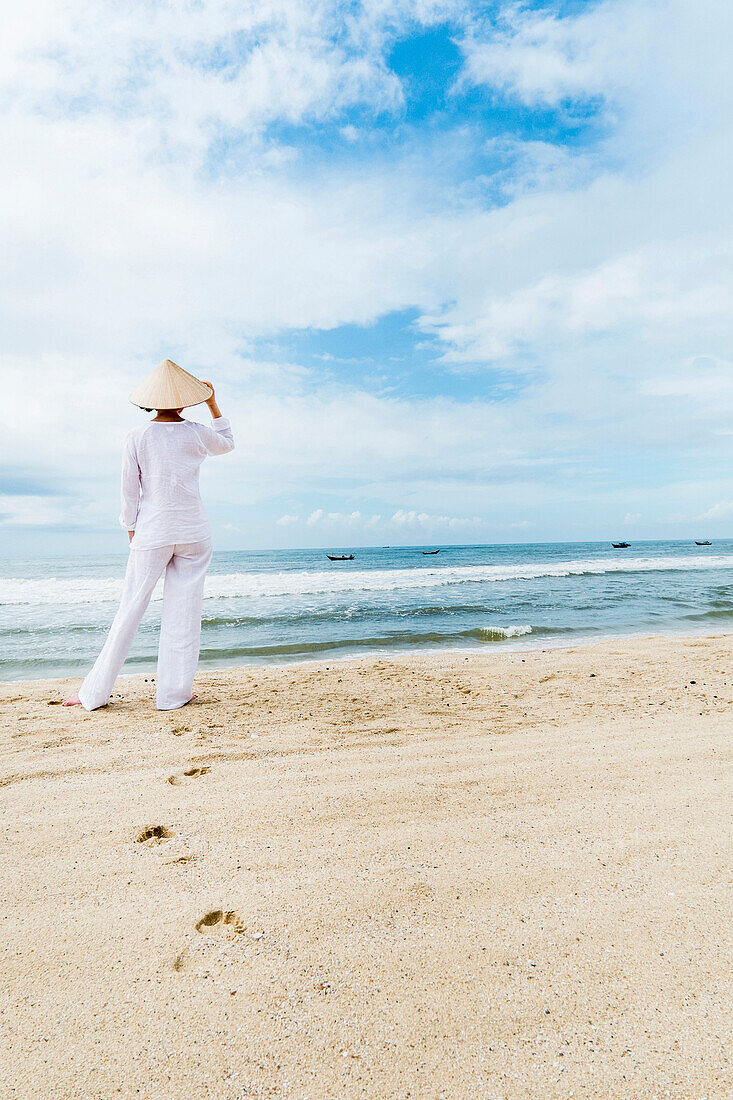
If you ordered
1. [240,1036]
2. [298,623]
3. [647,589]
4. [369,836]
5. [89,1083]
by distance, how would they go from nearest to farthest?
1. [89,1083]
2. [240,1036]
3. [369,836]
4. [298,623]
5. [647,589]

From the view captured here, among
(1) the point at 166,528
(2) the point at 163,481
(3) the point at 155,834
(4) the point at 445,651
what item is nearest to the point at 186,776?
(3) the point at 155,834

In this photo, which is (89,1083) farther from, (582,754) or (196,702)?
(196,702)

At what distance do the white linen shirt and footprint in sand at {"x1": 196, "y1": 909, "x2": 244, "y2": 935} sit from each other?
2796 millimetres

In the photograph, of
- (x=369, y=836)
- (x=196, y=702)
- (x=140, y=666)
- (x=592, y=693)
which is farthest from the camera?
(x=140, y=666)

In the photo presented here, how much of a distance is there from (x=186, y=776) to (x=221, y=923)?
1.27 meters

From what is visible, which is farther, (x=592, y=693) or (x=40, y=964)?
(x=592, y=693)

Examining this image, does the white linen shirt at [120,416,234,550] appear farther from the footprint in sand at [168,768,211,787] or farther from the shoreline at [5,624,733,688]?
the shoreline at [5,624,733,688]

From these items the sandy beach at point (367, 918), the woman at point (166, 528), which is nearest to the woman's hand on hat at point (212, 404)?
the woman at point (166, 528)

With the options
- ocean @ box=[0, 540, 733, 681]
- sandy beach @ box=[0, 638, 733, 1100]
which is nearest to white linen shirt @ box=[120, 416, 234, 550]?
sandy beach @ box=[0, 638, 733, 1100]

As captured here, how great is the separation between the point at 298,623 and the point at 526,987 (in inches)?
338

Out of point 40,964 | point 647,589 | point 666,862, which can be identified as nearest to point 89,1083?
point 40,964

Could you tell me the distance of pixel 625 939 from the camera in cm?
156

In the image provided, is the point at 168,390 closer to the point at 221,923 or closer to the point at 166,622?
the point at 166,622

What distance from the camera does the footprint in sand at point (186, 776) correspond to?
2740 mm
